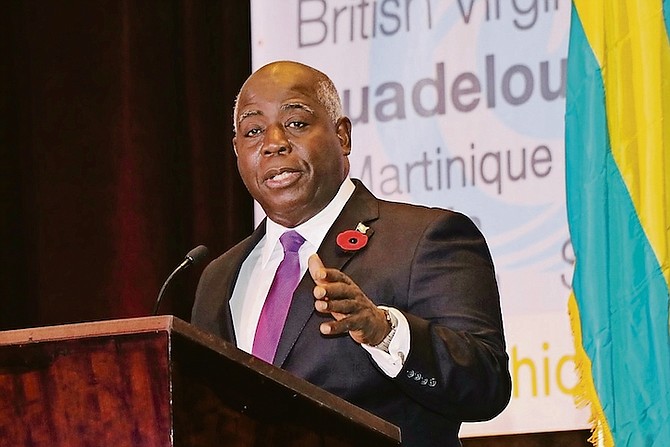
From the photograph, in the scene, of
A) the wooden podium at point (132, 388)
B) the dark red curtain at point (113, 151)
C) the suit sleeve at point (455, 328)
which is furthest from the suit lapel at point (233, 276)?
the dark red curtain at point (113, 151)

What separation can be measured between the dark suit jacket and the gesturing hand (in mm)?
277

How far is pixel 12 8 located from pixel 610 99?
2571 mm

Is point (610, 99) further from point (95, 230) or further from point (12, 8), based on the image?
point (12, 8)

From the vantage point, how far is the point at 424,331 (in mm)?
2166

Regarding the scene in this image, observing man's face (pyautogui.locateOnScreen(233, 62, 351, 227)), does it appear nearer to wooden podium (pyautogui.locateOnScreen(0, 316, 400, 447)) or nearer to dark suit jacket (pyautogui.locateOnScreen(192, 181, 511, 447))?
dark suit jacket (pyautogui.locateOnScreen(192, 181, 511, 447))

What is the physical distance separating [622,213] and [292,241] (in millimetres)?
1195

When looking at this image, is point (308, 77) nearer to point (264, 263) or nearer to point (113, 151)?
point (264, 263)

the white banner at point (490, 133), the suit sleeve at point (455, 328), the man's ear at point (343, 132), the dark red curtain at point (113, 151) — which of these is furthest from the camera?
the dark red curtain at point (113, 151)

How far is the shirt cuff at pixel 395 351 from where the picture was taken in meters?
2.08

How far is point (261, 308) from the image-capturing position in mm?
2631

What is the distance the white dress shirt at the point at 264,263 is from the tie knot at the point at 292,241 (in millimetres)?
11

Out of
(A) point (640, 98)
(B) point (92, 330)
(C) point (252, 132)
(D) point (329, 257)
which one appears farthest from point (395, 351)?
(A) point (640, 98)

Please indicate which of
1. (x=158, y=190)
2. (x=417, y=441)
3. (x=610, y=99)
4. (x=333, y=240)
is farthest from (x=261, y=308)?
(x=158, y=190)

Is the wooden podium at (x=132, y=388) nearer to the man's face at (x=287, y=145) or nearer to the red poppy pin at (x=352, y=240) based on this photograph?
the red poppy pin at (x=352, y=240)
